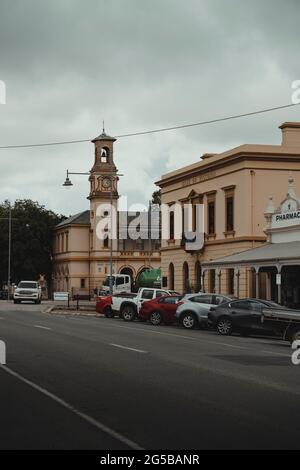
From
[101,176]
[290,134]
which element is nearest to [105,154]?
[101,176]

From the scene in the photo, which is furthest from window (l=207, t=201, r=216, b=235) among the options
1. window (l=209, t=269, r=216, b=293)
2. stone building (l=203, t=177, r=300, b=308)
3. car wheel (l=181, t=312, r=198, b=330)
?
car wheel (l=181, t=312, r=198, b=330)

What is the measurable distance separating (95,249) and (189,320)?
216ft

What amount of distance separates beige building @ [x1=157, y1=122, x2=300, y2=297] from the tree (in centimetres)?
4704

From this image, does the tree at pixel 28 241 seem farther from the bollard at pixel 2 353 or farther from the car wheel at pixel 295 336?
the bollard at pixel 2 353

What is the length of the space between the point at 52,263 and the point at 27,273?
6.79 meters

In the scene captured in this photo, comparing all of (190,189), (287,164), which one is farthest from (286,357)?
(190,189)

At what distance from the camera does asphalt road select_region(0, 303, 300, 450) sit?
9773 millimetres

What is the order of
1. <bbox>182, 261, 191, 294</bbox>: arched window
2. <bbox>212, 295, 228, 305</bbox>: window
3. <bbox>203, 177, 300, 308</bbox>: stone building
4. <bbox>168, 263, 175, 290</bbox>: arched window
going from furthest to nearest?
<bbox>168, 263, 175, 290</bbox>: arched window < <bbox>182, 261, 191, 294</bbox>: arched window < <bbox>203, 177, 300, 308</bbox>: stone building < <bbox>212, 295, 228, 305</bbox>: window

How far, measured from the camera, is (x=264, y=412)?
11.8 meters

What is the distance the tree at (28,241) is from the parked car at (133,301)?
57.3 m

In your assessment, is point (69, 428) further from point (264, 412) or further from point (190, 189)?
point (190, 189)

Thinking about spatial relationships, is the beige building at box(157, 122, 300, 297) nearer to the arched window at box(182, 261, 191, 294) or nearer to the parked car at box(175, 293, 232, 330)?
the arched window at box(182, 261, 191, 294)

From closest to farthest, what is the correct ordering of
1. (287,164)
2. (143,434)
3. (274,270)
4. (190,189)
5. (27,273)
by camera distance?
(143,434), (274,270), (287,164), (190,189), (27,273)
